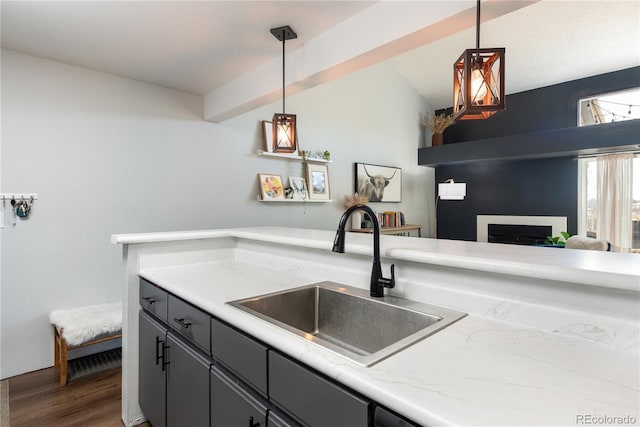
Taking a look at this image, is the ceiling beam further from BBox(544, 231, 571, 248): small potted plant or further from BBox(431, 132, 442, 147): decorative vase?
BBox(431, 132, 442, 147): decorative vase

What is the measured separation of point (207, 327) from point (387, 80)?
5273 mm

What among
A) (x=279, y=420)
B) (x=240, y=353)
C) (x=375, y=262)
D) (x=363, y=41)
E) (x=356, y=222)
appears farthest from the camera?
(x=356, y=222)

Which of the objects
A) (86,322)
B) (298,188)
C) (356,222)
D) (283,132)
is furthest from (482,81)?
(356,222)

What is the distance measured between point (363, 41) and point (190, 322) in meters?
1.74

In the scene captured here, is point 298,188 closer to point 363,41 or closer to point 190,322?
point 363,41

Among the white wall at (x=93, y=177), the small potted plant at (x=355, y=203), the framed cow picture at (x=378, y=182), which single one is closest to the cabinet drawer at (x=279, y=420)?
the white wall at (x=93, y=177)

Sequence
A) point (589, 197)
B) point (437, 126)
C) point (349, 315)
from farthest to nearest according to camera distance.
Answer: point (437, 126), point (589, 197), point (349, 315)

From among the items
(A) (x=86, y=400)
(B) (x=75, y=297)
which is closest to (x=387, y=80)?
(B) (x=75, y=297)

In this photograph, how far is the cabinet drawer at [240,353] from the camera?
105cm

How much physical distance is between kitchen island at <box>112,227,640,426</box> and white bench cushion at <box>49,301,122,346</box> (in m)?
1.21

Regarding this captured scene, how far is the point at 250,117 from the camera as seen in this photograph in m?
3.76

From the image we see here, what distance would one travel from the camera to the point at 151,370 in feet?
5.90

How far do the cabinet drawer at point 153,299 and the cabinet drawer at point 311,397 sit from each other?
933 millimetres

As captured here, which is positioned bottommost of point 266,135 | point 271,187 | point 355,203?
point 355,203
